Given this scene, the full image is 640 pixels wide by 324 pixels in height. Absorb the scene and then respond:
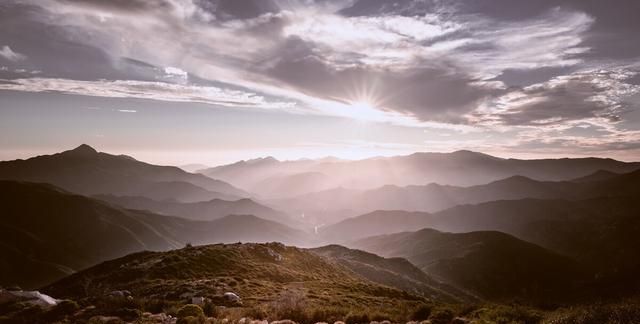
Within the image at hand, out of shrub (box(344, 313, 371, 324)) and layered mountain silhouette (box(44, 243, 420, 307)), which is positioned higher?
shrub (box(344, 313, 371, 324))

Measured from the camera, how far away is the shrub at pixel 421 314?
19.4m

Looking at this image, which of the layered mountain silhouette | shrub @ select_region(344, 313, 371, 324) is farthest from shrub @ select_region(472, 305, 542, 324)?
the layered mountain silhouette

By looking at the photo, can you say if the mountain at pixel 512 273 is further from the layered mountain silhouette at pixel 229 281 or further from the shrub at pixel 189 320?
the shrub at pixel 189 320

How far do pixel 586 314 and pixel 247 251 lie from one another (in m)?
51.9

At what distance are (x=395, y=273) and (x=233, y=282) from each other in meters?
83.9

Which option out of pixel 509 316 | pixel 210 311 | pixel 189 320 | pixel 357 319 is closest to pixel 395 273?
pixel 509 316

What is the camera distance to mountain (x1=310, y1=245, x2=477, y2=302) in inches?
3767

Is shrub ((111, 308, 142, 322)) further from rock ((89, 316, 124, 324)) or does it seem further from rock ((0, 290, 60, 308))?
rock ((0, 290, 60, 308))

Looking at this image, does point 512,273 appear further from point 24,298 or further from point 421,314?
point 24,298

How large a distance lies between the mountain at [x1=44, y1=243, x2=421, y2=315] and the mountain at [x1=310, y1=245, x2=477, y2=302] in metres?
36.5

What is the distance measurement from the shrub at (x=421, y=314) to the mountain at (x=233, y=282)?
271 inches

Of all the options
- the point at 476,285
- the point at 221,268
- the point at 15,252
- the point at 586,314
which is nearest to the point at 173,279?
the point at 221,268

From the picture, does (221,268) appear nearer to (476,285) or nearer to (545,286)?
(476,285)

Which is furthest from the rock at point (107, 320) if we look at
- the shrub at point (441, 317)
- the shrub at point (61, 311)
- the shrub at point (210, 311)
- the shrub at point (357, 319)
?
the shrub at point (441, 317)
